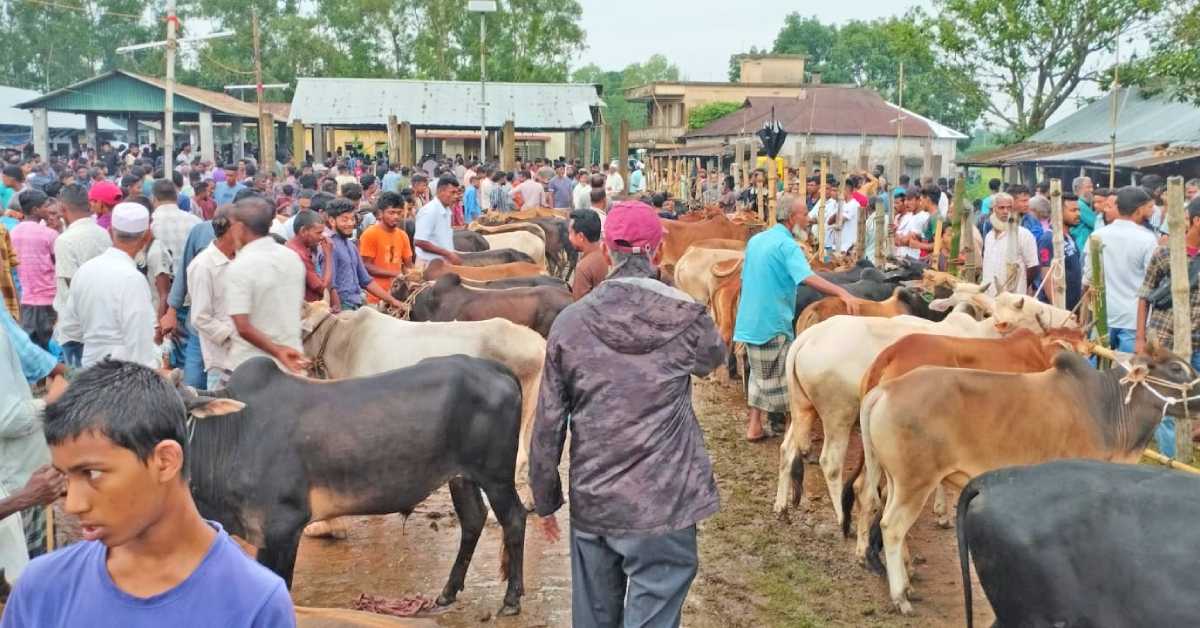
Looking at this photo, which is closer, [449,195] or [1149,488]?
[1149,488]

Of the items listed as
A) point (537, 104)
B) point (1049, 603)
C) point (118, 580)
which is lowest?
point (1049, 603)

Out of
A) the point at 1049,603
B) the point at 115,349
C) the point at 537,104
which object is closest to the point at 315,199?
the point at 115,349

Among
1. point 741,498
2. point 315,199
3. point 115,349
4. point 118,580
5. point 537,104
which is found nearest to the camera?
point 118,580

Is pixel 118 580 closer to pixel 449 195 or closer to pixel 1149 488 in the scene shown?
pixel 1149 488

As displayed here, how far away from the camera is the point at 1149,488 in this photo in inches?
167

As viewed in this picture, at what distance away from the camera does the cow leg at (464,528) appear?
624 cm

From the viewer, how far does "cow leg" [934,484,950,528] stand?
7.66 m

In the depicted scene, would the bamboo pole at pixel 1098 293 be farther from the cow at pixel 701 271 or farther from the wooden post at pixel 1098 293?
the cow at pixel 701 271

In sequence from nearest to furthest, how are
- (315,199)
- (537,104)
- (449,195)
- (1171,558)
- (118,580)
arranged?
(118,580)
(1171,558)
(315,199)
(449,195)
(537,104)

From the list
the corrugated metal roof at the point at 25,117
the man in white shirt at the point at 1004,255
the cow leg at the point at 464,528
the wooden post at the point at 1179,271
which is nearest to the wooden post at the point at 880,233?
the man in white shirt at the point at 1004,255

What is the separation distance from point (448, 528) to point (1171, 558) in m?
4.58

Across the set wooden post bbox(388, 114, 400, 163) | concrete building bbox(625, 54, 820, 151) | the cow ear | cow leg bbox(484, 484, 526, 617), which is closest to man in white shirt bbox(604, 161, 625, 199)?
wooden post bbox(388, 114, 400, 163)

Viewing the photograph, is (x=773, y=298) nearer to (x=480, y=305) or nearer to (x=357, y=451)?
(x=480, y=305)

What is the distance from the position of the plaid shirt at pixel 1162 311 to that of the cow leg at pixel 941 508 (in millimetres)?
1622
